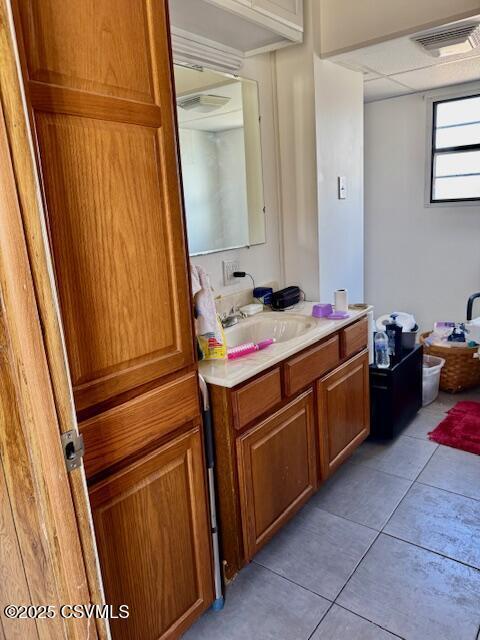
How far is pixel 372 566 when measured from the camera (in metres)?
1.81

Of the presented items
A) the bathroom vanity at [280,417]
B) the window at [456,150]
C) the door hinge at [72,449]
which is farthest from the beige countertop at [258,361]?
the window at [456,150]

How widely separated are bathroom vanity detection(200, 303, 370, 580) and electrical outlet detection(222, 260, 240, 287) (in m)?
0.24

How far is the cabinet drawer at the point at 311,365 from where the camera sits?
184 cm

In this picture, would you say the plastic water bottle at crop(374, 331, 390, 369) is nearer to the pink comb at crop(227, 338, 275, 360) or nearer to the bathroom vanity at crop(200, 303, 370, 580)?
the bathroom vanity at crop(200, 303, 370, 580)

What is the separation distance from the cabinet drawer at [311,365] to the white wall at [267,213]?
60cm

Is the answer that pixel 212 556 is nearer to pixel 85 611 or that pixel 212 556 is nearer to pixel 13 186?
pixel 85 611

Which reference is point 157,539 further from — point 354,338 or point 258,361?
point 354,338

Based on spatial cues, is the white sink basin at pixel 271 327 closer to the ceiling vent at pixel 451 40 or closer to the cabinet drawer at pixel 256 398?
the cabinet drawer at pixel 256 398

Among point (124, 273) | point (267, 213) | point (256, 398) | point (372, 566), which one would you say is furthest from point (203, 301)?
point (372, 566)

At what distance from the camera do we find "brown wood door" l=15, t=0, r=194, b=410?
0.96 m

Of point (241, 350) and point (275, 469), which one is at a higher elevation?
point (241, 350)

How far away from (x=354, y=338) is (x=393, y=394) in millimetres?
544

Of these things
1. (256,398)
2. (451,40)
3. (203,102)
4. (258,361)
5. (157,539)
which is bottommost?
(157,539)

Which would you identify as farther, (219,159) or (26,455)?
(219,159)
